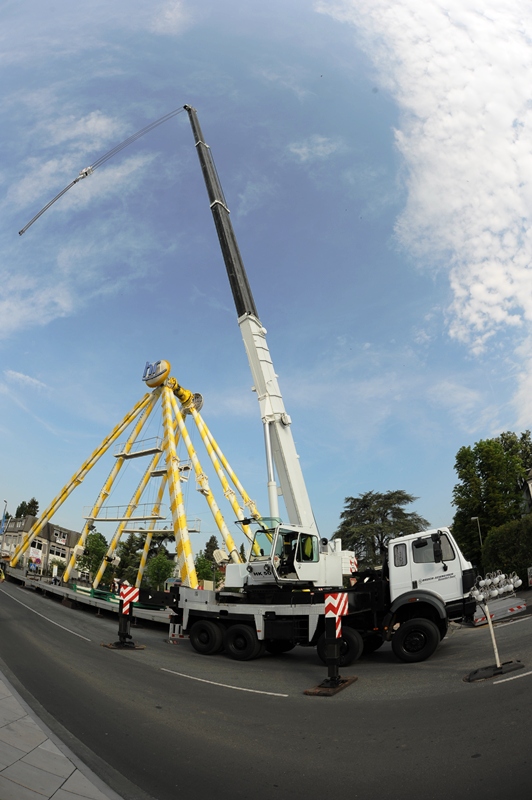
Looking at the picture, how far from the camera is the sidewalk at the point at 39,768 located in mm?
4043

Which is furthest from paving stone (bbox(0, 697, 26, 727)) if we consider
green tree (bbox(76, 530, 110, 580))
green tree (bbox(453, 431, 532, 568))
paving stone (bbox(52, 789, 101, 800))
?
green tree (bbox(76, 530, 110, 580))

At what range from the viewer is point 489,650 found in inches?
411

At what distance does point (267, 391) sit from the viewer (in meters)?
16.1

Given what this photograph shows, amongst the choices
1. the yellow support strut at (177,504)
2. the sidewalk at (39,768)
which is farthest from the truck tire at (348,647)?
the yellow support strut at (177,504)

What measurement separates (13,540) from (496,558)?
3021 inches

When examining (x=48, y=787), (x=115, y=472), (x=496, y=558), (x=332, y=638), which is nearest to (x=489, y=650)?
(x=332, y=638)

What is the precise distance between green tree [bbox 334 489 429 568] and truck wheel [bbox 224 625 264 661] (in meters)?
27.0

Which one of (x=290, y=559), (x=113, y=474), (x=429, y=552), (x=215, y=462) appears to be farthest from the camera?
(x=113, y=474)

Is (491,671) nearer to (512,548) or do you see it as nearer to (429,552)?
(429,552)

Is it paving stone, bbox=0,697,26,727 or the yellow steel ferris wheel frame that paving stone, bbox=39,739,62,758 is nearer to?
paving stone, bbox=0,697,26,727

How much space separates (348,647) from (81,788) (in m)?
7.79

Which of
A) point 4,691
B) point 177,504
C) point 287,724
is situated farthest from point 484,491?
point 4,691

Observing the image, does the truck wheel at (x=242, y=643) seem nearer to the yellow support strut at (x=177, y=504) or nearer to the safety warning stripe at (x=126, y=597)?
the safety warning stripe at (x=126, y=597)

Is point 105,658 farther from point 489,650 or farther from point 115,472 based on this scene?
point 115,472
